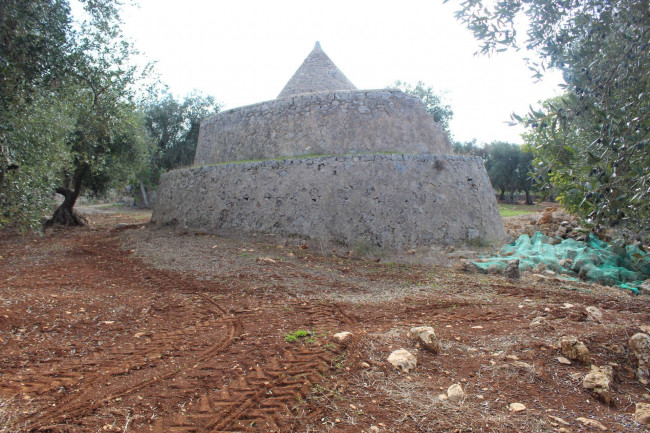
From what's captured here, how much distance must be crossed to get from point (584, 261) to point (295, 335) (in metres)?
6.76

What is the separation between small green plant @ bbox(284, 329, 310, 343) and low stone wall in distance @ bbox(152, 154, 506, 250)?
512 cm

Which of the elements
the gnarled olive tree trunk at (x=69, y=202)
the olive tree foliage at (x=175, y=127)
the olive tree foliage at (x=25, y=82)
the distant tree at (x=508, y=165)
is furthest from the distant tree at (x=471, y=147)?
the olive tree foliage at (x=25, y=82)

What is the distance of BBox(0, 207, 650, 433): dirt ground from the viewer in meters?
2.80

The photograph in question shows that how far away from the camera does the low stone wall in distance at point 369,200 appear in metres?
9.43

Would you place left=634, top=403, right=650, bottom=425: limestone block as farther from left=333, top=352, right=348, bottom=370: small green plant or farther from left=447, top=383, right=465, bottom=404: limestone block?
left=333, top=352, right=348, bottom=370: small green plant

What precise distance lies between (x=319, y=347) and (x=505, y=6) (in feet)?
14.2

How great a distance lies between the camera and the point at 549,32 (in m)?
4.46

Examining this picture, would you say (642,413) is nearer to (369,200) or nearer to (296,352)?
(296,352)

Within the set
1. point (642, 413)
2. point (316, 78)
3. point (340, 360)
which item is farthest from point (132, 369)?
point (316, 78)

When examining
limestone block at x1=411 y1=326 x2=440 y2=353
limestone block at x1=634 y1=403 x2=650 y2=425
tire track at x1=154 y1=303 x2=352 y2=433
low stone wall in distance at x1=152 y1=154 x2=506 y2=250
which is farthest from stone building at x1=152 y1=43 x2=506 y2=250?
limestone block at x1=634 y1=403 x2=650 y2=425

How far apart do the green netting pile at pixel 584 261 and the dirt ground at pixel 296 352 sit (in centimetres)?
73

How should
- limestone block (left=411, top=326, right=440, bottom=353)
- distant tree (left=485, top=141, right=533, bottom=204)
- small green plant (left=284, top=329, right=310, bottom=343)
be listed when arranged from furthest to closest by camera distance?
distant tree (left=485, top=141, right=533, bottom=204) → small green plant (left=284, top=329, right=310, bottom=343) → limestone block (left=411, top=326, right=440, bottom=353)

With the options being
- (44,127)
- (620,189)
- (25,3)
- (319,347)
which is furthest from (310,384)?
(44,127)

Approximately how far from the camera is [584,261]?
8.02 metres
